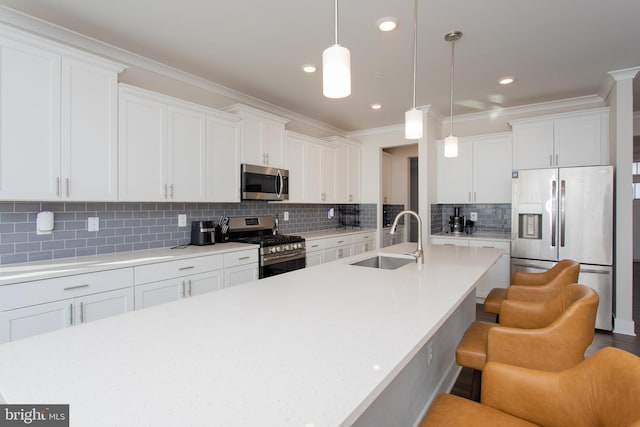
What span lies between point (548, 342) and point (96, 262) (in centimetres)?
278

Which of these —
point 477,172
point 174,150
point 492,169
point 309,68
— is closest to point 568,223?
point 492,169

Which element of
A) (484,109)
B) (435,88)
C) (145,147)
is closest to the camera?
(145,147)

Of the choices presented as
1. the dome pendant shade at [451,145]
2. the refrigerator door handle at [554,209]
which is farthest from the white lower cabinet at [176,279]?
the refrigerator door handle at [554,209]

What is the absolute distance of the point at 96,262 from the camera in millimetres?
2373

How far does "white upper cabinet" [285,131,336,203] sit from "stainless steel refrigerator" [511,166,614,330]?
2434 mm

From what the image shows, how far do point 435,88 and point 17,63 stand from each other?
3.70 m

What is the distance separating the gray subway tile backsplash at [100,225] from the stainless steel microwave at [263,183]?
1.23ft

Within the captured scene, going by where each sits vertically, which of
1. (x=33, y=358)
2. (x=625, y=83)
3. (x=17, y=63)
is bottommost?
(x=33, y=358)

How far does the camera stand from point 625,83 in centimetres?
330

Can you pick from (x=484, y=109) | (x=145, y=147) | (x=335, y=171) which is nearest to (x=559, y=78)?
(x=484, y=109)

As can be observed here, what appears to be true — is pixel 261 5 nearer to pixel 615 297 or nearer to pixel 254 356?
pixel 254 356

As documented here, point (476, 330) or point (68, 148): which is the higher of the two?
point (68, 148)

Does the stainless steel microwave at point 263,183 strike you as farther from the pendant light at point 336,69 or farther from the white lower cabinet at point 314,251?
the pendant light at point 336,69

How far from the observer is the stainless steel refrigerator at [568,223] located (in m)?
3.43
